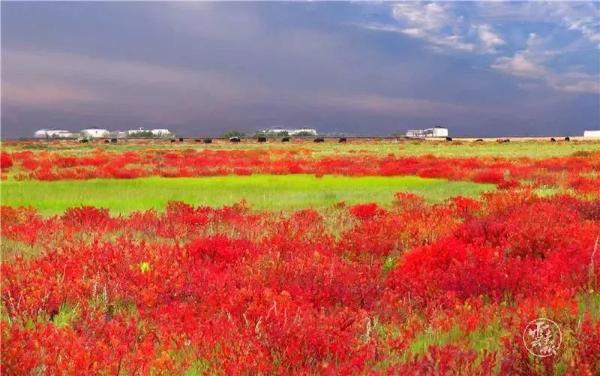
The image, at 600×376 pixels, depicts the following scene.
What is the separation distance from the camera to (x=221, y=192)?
20.0 meters

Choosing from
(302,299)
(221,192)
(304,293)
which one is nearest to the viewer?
(302,299)

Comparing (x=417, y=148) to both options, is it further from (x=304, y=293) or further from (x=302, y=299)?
(x=302, y=299)

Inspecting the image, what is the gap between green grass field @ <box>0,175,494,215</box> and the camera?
656 inches

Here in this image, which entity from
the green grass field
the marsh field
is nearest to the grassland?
the green grass field

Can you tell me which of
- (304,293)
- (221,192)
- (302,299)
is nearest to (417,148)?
(221,192)

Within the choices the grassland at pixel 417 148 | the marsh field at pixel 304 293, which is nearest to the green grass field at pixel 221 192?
the marsh field at pixel 304 293

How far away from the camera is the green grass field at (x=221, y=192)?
54.6 ft

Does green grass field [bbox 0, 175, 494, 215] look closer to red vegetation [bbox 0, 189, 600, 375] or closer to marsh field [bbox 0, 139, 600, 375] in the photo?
marsh field [bbox 0, 139, 600, 375]

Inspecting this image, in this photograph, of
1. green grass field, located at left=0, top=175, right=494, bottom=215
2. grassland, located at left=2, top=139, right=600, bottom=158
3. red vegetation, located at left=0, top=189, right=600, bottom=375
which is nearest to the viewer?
red vegetation, located at left=0, top=189, right=600, bottom=375

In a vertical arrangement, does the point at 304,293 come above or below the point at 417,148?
above

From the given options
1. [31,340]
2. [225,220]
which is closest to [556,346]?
[31,340]

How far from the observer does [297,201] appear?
16.7 meters

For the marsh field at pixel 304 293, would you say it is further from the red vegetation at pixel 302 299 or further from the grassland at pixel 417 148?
the grassland at pixel 417 148

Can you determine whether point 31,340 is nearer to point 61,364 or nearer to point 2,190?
point 61,364
